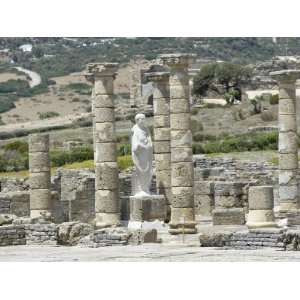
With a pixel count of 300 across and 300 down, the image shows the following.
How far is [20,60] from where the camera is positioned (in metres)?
147

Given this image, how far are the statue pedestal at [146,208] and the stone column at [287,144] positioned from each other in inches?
192

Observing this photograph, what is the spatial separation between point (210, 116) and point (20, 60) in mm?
65206

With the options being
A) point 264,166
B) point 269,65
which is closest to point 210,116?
point 269,65

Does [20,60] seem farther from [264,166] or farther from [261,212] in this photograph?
[261,212]

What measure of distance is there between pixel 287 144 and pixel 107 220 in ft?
22.7

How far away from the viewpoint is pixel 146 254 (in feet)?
107

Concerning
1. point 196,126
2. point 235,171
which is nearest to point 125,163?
point 235,171

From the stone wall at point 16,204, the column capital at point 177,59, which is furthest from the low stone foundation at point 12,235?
the stone wall at point 16,204

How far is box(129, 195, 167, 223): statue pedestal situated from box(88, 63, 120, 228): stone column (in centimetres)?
49

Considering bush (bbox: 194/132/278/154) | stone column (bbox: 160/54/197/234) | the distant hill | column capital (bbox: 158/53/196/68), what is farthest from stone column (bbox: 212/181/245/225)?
the distant hill

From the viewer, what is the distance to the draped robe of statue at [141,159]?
40.3m

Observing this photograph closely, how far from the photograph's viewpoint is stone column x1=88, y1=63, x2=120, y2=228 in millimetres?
40178

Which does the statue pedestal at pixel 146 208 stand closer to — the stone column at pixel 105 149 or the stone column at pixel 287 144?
the stone column at pixel 105 149

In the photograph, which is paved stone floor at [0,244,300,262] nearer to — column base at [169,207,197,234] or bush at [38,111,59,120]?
column base at [169,207,197,234]
